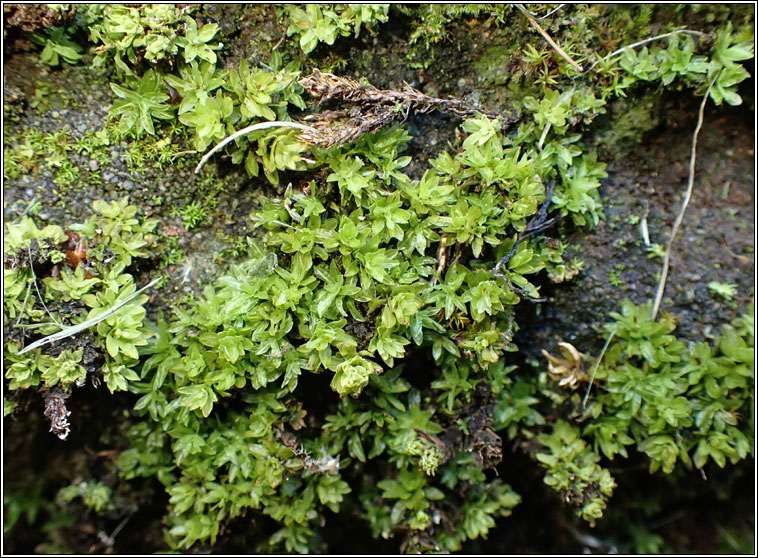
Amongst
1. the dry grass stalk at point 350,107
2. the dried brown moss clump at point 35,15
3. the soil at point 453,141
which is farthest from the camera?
the soil at point 453,141

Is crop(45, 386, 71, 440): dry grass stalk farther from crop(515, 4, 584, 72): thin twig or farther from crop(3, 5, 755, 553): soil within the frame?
crop(515, 4, 584, 72): thin twig

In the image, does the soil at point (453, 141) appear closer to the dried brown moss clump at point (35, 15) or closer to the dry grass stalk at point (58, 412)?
the dried brown moss clump at point (35, 15)

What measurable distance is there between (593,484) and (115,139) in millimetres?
2825

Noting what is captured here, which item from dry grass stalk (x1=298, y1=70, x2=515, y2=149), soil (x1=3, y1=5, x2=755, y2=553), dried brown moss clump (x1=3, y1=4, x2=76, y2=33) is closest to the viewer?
dry grass stalk (x1=298, y1=70, x2=515, y2=149)

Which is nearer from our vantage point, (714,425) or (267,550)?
(714,425)

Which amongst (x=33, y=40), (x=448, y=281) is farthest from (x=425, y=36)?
(x=33, y=40)

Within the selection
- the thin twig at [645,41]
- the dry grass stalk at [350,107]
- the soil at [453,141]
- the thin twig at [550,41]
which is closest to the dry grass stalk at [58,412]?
the soil at [453,141]

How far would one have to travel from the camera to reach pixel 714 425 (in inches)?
105

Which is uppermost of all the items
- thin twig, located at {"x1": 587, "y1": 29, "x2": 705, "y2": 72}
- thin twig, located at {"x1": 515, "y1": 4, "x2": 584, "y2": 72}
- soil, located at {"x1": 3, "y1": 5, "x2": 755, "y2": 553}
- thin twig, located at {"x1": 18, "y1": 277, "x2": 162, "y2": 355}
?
thin twig, located at {"x1": 587, "y1": 29, "x2": 705, "y2": 72}

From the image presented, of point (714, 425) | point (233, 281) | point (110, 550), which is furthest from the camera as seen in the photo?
point (110, 550)

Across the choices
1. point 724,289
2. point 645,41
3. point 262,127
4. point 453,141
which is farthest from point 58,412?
point 724,289

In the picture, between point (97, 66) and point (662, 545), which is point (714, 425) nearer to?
point (662, 545)

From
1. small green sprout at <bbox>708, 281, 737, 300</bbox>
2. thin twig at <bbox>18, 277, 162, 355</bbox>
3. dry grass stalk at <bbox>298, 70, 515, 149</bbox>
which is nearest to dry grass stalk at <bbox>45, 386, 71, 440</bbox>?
thin twig at <bbox>18, 277, 162, 355</bbox>

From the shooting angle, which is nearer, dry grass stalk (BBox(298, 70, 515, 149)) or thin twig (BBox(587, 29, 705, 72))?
dry grass stalk (BBox(298, 70, 515, 149))
